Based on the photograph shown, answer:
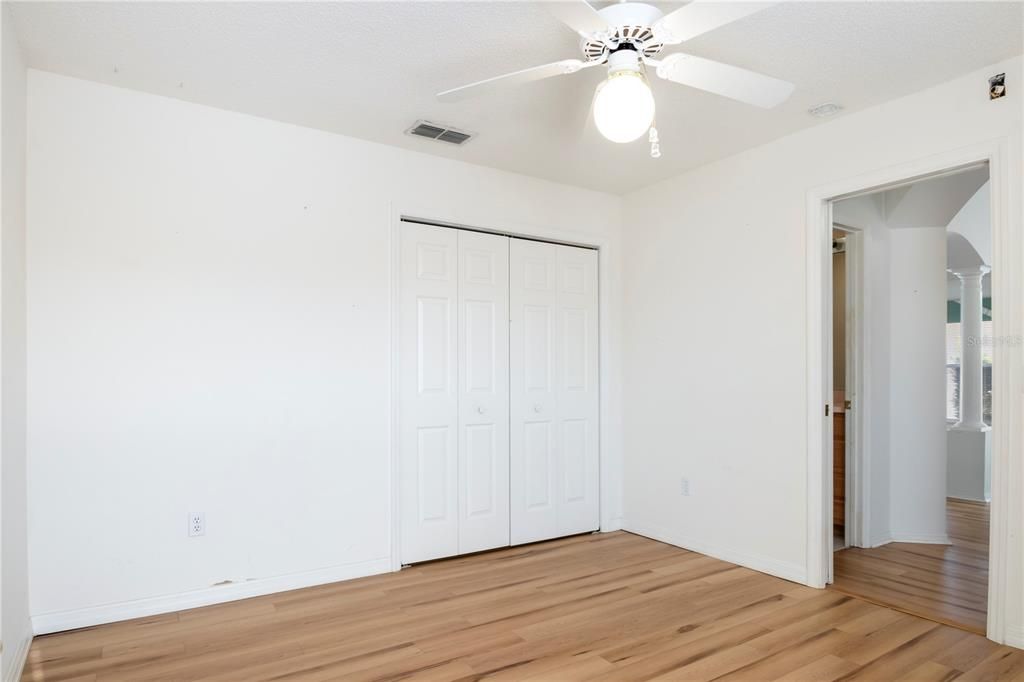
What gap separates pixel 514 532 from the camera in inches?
164

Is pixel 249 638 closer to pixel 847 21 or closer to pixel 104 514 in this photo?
pixel 104 514

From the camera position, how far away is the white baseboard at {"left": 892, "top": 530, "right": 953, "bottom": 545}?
4.19 metres

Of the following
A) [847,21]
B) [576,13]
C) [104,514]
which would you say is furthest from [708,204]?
[104,514]

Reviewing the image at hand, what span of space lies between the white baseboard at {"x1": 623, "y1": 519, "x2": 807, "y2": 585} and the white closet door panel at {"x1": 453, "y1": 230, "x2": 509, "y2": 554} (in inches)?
41.6

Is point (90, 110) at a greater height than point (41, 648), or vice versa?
point (90, 110)

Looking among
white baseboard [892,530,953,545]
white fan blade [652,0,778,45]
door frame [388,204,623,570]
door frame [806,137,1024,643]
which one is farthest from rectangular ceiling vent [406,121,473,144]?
white baseboard [892,530,953,545]

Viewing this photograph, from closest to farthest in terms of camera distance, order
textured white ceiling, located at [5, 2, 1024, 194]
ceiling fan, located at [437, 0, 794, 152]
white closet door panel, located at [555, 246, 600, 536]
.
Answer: ceiling fan, located at [437, 0, 794, 152] → textured white ceiling, located at [5, 2, 1024, 194] → white closet door panel, located at [555, 246, 600, 536]

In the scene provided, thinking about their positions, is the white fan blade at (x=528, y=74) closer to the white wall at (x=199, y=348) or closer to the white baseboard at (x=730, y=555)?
the white wall at (x=199, y=348)

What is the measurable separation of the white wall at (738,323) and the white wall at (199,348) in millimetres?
1835

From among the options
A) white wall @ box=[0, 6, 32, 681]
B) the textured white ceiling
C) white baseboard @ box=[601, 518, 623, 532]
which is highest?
the textured white ceiling

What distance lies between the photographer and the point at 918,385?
4230 mm

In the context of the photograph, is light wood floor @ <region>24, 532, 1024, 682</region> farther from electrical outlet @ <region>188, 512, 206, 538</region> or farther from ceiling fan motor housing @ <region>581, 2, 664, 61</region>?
ceiling fan motor housing @ <region>581, 2, 664, 61</region>

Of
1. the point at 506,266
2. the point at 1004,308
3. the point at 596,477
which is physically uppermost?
the point at 506,266

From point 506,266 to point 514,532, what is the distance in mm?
1798
